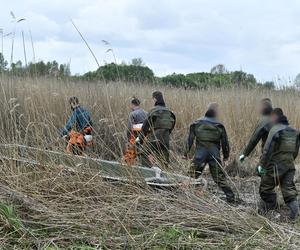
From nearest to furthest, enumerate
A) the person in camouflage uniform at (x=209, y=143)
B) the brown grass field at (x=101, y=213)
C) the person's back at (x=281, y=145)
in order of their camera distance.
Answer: the brown grass field at (x=101, y=213)
the person's back at (x=281, y=145)
the person in camouflage uniform at (x=209, y=143)

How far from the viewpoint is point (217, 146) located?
7.10 m

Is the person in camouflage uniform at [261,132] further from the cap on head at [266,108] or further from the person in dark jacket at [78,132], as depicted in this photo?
the person in dark jacket at [78,132]

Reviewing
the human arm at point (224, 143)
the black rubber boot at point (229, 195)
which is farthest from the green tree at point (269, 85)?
the black rubber boot at point (229, 195)

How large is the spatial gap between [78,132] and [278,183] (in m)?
2.87

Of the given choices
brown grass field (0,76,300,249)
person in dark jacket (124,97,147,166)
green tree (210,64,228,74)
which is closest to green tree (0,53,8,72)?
brown grass field (0,76,300,249)

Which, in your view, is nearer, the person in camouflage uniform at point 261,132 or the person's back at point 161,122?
the person in camouflage uniform at point 261,132

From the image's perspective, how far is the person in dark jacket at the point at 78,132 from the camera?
5195mm

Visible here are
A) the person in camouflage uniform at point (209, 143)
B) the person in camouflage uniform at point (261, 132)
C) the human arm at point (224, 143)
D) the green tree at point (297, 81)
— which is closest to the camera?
the person in camouflage uniform at point (261, 132)

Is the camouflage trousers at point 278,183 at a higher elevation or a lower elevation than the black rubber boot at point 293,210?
higher

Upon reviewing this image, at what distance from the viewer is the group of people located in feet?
18.7

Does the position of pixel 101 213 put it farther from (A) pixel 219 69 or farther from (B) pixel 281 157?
(A) pixel 219 69

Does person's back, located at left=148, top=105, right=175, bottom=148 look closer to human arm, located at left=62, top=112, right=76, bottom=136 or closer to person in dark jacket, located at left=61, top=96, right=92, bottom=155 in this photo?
person in dark jacket, located at left=61, top=96, right=92, bottom=155

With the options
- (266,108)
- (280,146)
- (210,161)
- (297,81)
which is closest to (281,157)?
(280,146)

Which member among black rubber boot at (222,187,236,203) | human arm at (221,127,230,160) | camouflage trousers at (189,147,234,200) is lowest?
black rubber boot at (222,187,236,203)
